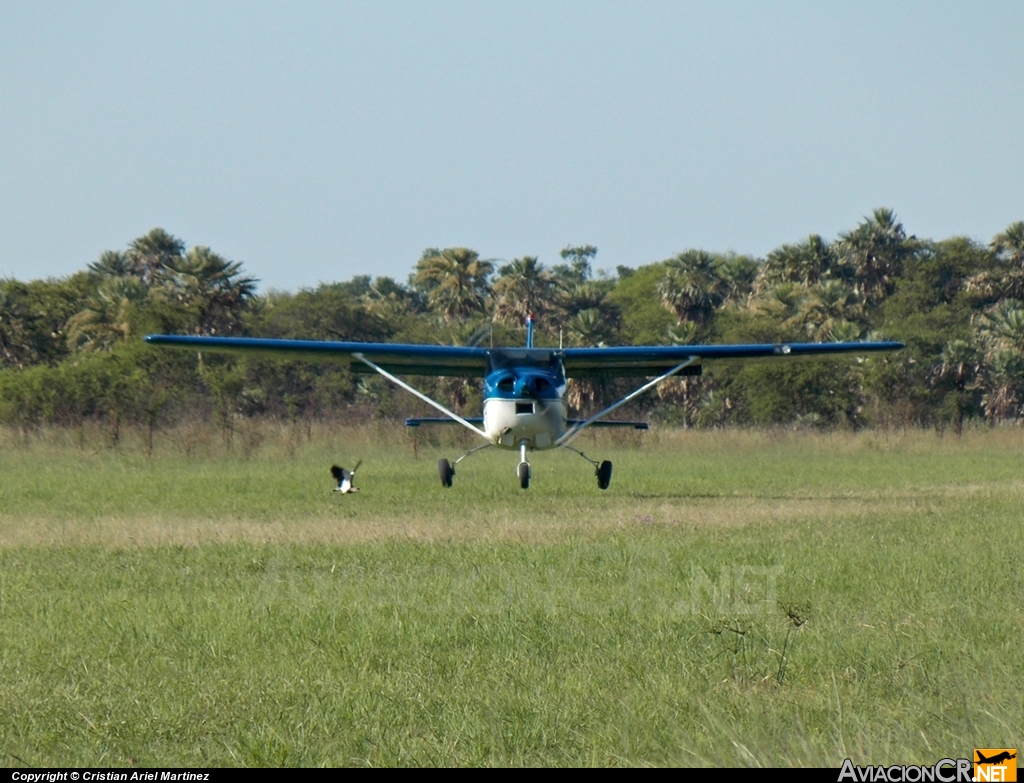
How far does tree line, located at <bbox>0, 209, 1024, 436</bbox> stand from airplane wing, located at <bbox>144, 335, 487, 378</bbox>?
25.3 ft

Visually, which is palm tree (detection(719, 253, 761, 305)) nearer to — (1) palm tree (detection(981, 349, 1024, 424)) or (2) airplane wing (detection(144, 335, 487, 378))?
(1) palm tree (detection(981, 349, 1024, 424))

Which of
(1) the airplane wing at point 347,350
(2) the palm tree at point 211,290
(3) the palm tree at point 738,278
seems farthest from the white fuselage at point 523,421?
(3) the palm tree at point 738,278

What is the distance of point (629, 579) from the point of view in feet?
29.2

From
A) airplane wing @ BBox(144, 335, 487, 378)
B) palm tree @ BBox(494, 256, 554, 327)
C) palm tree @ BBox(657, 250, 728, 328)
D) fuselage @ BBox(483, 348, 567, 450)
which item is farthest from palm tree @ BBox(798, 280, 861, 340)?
fuselage @ BBox(483, 348, 567, 450)

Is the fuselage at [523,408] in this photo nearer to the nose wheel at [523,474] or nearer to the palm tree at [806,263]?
the nose wheel at [523,474]

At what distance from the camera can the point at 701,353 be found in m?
20.1

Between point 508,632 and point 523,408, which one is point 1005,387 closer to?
point 523,408

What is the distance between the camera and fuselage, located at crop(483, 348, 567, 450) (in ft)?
59.9

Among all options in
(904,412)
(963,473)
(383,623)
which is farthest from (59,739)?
(904,412)

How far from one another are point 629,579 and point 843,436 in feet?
76.0

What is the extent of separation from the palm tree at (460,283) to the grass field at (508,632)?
3935 cm

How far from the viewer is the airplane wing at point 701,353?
64.6 feet

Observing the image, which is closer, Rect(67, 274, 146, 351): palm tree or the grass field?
the grass field

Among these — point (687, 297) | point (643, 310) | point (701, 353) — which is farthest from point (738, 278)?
point (701, 353)
